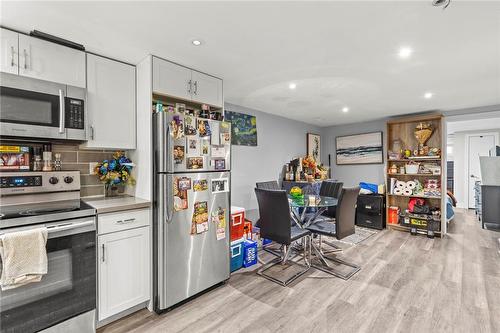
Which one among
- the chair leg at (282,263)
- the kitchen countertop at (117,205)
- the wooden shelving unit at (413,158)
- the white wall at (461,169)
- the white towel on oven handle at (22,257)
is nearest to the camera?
the white towel on oven handle at (22,257)

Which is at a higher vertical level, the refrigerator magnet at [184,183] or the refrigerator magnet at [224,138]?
the refrigerator magnet at [224,138]

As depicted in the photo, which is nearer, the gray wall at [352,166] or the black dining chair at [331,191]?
the black dining chair at [331,191]

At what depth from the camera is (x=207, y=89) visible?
105 inches

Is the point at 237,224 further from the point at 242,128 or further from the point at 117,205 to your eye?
the point at 242,128

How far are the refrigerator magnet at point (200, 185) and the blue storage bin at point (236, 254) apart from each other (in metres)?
0.94

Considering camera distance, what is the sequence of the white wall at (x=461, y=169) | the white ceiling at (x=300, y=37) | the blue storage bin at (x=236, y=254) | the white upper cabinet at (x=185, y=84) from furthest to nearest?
the white wall at (x=461, y=169) → the blue storage bin at (x=236, y=254) → the white upper cabinet at (x=185, y=84) → the white ceiling at (x=300, y=37)

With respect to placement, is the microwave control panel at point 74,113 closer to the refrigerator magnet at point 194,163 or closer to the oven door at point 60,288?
the oven door at point 60,288

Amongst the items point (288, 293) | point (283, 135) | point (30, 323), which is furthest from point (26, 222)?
point (283, 135)

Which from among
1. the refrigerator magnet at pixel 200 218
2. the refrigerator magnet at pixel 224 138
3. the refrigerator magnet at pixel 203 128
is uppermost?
the refrigerator magnet at pixel 203 128

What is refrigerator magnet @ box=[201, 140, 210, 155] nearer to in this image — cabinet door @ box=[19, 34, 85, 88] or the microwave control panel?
the microwave control panel

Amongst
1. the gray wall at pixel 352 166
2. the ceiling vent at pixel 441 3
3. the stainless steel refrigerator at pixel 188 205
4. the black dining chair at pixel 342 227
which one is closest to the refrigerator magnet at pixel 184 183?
the stainless steel refrigerator at pixel 188 205

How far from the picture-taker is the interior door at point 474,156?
6473 mm

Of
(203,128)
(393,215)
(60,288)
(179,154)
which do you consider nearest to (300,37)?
(203,128)

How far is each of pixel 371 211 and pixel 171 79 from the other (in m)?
4.47
